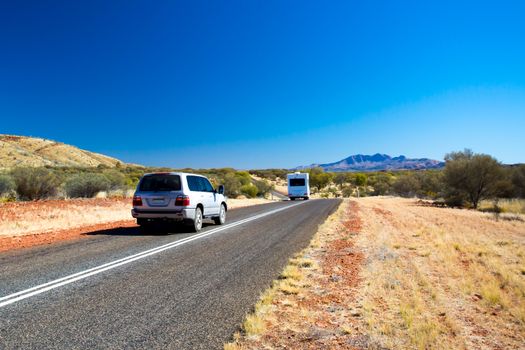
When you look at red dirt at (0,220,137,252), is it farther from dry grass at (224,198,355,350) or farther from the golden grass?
Answer: the golden grass

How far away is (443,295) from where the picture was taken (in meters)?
5.72

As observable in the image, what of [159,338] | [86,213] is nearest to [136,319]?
[159,338]

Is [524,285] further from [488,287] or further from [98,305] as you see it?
[98,305]

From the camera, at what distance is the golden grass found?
13.6 ft

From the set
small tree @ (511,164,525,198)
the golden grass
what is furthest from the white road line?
small tree @ (511,164,525,198)

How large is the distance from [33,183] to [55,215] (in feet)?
23.4

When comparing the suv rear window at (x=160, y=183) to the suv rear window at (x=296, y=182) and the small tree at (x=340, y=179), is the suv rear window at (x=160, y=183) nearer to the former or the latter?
the suv rear window at (x=296, y=182)

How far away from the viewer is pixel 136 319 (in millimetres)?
4473

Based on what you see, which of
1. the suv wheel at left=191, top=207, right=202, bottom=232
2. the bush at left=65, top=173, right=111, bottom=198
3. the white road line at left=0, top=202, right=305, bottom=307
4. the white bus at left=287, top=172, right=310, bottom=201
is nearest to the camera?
the white road line at left=0, top=202, right=305, bottom=307

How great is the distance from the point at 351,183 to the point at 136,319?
8711cm

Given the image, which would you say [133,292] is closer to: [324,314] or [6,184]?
[324,314]

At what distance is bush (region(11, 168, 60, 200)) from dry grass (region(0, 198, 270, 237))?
3723mm

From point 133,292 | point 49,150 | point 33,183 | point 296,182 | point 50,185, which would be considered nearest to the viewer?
point 133,292

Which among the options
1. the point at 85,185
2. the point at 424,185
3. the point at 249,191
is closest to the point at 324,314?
the point at 85,185
